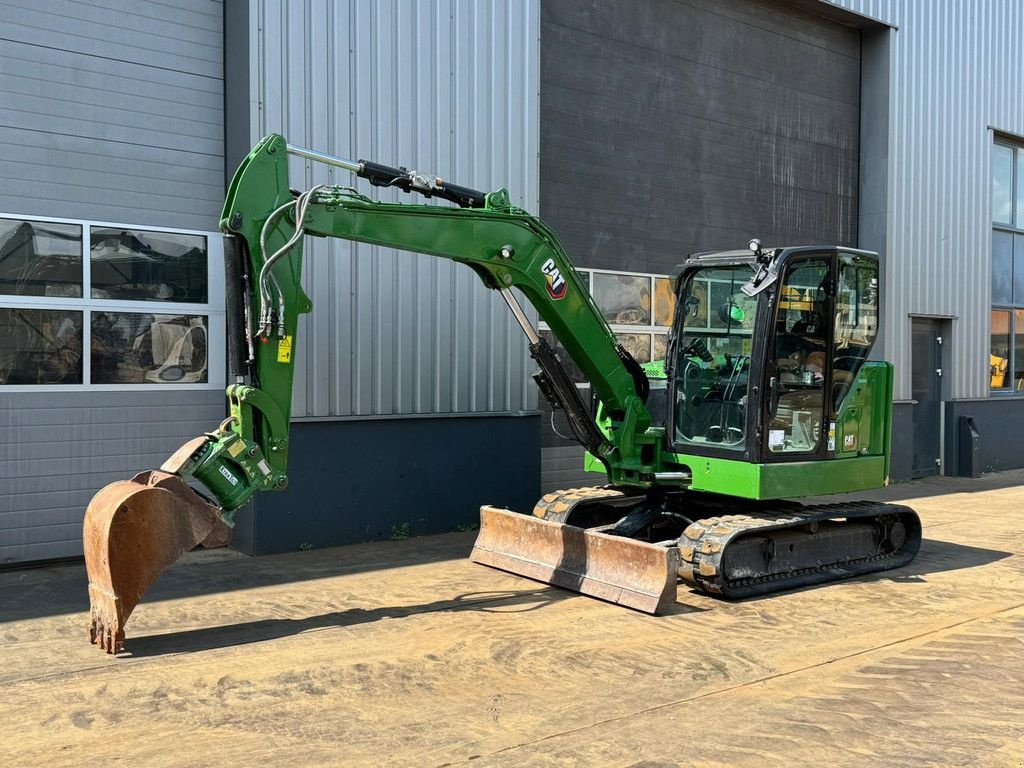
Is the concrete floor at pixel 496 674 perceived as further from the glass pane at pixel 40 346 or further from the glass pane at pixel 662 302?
the glass pane at pixel 662 302

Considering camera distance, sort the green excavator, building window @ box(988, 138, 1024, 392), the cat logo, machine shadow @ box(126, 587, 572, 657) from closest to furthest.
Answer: machine shadow @ box(126, 587, 572, 657) < the green excavator < the cat logo < building window @ box(988, 138, 1024, 392)

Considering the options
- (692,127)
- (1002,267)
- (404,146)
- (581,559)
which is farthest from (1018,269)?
(581,559)

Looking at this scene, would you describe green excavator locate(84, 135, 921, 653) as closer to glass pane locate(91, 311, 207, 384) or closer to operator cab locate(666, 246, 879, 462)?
operator cab locate(666, 246, 879, 462)

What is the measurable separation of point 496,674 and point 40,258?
5.80 metres

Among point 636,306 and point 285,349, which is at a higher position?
point 636,306

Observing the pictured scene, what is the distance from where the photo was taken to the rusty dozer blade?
23.7ft

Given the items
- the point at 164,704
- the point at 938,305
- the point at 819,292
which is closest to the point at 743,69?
the point at 938,305

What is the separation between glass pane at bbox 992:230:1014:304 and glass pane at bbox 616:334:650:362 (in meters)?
8.45

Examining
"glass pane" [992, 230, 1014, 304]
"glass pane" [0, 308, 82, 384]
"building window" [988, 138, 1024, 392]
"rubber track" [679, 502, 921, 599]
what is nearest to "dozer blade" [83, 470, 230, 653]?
"glass pane" [0, 308, 82, 384]

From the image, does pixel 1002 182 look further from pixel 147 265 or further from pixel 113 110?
pixel 113 110

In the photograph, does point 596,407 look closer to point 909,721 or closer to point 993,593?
point 993,593

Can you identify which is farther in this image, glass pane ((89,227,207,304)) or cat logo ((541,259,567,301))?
glass pane ((89,227,207,304))

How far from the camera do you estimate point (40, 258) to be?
8836 mm

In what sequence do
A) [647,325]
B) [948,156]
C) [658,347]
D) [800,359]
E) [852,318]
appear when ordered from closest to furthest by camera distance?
[800,359]
[852,318]
[647,325]
[658,347]
[948,156]
